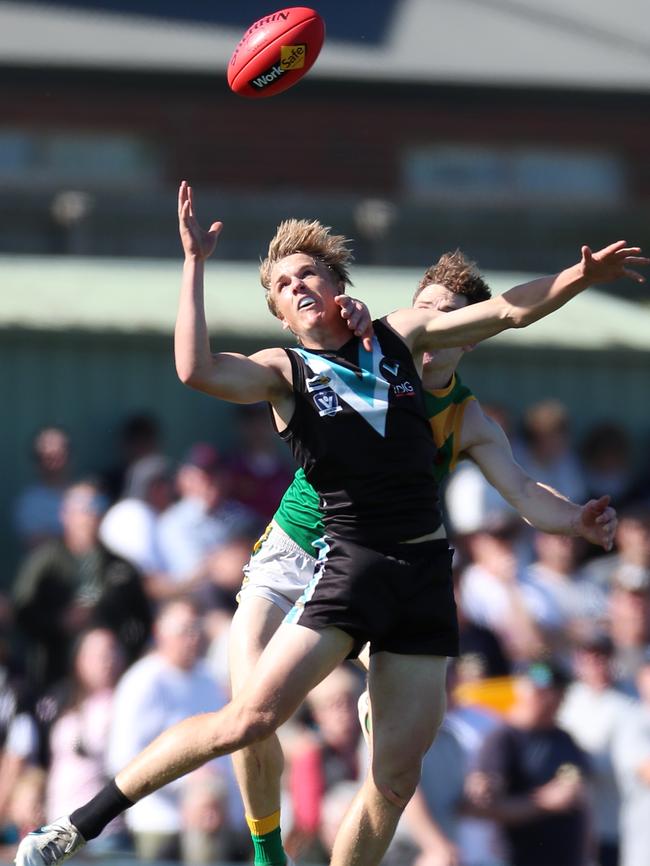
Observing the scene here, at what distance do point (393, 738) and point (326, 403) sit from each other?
45.3 inches

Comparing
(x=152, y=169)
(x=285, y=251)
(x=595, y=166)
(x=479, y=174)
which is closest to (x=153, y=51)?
(x=152, y=169)

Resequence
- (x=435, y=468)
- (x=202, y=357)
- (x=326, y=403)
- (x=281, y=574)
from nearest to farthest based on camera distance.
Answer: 1. (x=202, y=357)
2. (x=326, y=403)
3. (x=281, y=574)
4. (x=435, y=468)

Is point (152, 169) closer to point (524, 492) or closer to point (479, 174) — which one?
point (479, 174)

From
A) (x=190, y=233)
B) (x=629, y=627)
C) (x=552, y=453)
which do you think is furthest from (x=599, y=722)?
(x=190, y=233)

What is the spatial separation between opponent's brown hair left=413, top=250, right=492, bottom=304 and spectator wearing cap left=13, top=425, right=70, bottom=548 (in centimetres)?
389

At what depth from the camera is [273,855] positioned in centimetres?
597

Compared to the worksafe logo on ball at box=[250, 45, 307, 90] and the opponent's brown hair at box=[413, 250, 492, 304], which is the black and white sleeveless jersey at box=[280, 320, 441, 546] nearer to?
the opponent's brown hair at box=[413, 250, 492, 304]

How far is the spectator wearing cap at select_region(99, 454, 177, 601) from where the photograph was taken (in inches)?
358

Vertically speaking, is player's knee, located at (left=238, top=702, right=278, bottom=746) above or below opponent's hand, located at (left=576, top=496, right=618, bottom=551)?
below

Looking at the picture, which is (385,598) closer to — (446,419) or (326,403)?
(326,403)

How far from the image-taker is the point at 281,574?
5.91 meters

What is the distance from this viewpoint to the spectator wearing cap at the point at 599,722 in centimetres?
817

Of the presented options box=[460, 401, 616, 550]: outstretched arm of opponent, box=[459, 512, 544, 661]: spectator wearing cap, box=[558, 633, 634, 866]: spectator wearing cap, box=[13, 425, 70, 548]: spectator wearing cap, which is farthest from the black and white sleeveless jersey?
box=[13, 425, 70, 548]: spectator wearing cap

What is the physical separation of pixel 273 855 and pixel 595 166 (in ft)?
46.0
